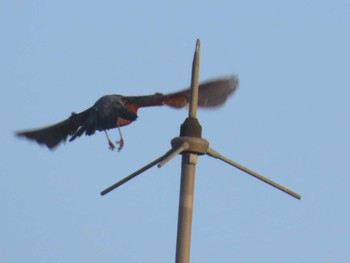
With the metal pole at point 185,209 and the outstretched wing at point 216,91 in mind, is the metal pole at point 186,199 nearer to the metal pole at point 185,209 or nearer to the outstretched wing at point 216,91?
the metal pole at point 185,209

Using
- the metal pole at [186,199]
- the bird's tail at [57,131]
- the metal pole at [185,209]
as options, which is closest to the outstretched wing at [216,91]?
the metal pole at [186,199]

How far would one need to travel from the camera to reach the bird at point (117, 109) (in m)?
13.9

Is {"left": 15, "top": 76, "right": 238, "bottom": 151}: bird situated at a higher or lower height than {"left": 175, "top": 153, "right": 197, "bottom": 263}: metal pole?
higher

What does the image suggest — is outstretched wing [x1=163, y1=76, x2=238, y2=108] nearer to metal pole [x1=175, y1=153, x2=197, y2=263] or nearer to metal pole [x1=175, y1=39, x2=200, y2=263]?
metal pole [x1=175, y1=39, x2=200, y2=263]

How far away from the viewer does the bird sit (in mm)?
13906

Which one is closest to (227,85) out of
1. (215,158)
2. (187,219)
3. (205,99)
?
(205,99)

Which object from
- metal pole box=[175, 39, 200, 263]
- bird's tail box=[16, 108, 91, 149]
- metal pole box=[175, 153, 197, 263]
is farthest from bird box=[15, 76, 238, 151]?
metal pole box=[175, 153, 197, 263]

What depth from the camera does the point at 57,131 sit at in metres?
16.2

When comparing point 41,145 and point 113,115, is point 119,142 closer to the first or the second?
point 113,115

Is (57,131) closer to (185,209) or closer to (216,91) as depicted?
(216,91)

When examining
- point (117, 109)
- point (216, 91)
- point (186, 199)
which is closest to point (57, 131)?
point (117, 109)

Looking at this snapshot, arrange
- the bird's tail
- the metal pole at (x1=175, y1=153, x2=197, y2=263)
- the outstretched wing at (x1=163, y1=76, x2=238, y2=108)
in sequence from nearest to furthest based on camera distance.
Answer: the metal pole at (x1=175, y1=153, x2=197, y2=263), the outstretched wing at (x1=163, y1=76, x2=238, y2=108), the bird's tail

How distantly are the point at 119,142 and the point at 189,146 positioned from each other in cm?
218

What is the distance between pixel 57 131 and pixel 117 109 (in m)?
1.65
